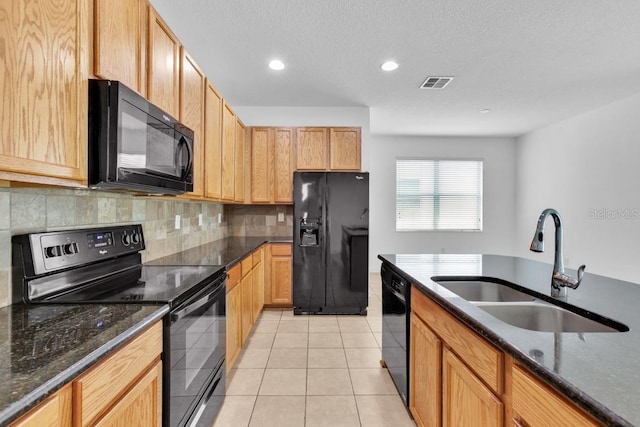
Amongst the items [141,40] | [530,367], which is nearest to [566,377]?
[530,367]

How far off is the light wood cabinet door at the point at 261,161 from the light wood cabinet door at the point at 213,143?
121 centimetres

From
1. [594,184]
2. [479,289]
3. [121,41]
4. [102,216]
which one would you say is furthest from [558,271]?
[594,184]

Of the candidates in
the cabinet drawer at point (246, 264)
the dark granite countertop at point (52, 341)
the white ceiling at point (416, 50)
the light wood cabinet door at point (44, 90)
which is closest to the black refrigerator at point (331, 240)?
the cabinet drawer at point (246, 264)

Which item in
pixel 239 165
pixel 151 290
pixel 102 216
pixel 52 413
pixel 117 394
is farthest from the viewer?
pixel 239 165

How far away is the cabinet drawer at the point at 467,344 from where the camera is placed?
3.19ft

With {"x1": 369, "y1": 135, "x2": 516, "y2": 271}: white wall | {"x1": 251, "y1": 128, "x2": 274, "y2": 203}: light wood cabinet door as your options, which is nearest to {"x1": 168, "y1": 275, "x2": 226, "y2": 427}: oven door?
{"x1": 251, "y1": 128, "x2": 274, "y2": 203}: light wood cabinet door

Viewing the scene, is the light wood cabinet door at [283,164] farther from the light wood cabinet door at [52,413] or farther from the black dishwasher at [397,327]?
the light wood cabinet door at [52,413]

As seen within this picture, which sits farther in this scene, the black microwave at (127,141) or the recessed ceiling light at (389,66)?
the recessed ceiling light at (389,66)

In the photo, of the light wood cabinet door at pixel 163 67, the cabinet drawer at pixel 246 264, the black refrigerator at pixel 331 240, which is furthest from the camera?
the black refrigerator at pixel 331 240

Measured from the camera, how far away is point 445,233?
606 centimetres

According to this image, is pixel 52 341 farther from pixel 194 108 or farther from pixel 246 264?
pixel 246 264

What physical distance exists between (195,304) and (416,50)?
2.67 m

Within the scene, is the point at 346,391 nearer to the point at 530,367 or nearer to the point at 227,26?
the point at 530,367

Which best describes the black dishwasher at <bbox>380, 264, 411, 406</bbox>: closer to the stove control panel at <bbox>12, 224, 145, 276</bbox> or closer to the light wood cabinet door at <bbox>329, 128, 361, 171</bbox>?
the stove control panel at <bbox>12, 224, 145, 276</bbox>
